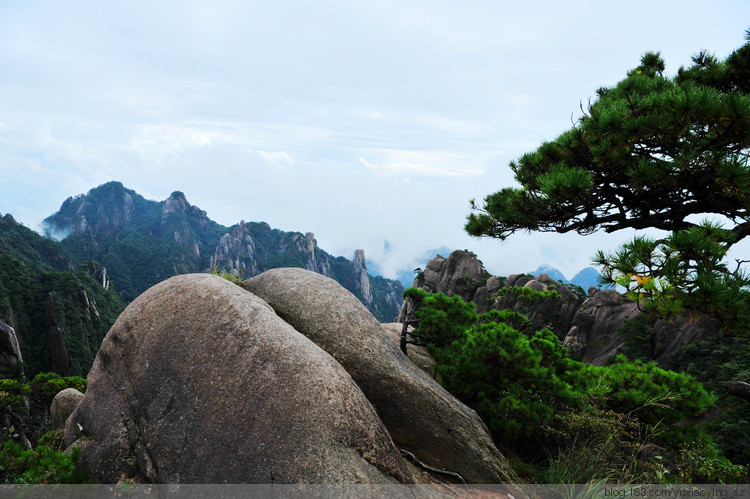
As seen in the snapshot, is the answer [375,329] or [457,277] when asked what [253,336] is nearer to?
[375,329]

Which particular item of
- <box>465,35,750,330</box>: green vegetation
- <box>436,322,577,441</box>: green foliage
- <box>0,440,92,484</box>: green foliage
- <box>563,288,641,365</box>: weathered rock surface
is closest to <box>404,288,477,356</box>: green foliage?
<box>436,322,577,441</box>: green foliage

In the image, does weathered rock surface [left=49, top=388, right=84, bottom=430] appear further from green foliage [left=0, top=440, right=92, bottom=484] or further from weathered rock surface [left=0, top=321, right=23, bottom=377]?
weathered rock surface [left=0, top=321, right=23, bottom=377]

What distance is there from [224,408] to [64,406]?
8640 mm

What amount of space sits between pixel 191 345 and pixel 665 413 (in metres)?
9.61

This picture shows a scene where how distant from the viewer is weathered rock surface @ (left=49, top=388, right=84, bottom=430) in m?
10.1

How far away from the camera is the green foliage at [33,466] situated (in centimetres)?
475

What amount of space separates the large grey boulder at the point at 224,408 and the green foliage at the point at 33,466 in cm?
81

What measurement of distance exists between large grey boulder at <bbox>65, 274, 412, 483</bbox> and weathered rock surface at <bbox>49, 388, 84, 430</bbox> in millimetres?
4236

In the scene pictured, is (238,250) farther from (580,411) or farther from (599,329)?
(580,411)

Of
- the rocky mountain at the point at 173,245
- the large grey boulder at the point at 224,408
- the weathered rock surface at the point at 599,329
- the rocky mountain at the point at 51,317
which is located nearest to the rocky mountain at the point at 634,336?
the weathered rock surface at the point at 599,329

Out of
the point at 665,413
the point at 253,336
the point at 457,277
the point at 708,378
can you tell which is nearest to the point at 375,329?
the point at 253,336

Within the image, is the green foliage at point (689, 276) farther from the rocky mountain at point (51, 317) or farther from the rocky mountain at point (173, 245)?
the rocky mountain at point (173, 245)

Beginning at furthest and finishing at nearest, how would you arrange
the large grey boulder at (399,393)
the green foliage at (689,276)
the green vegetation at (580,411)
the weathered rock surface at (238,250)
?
the weathered rock surface at (238,250) < the large grey boulder at (399,393) < the green vegetation at (580,411) < the green foliage at (689,276)

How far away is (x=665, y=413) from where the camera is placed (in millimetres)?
7984
